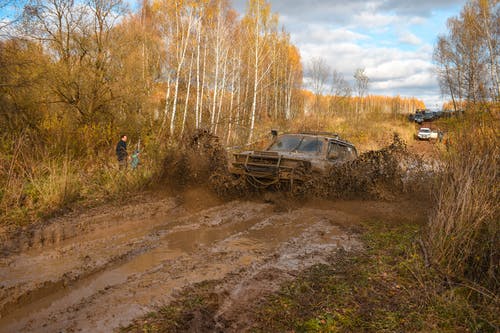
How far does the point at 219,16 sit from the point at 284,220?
18274 millimetres

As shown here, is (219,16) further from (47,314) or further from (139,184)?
(47,314)

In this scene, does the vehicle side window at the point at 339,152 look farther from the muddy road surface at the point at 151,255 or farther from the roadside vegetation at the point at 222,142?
the roadside vegetation at the point at 222,142

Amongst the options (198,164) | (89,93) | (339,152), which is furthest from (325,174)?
(89,93)

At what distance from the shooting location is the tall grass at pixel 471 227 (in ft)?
13.7

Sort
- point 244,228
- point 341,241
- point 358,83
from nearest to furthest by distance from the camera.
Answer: point 341,241 → point 244,228 → point 358,83

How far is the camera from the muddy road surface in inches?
129

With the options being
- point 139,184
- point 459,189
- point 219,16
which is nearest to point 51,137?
point 139,184

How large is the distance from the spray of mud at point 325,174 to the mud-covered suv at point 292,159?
210mm

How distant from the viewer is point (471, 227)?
167 inches

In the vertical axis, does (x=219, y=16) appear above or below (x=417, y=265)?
above

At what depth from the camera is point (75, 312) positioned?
3150mm

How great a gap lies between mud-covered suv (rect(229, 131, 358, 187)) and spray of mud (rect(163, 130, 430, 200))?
210 mm

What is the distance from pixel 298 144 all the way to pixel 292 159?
132cm

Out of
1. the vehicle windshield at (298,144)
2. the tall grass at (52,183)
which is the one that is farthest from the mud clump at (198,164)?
the vehicle windshield at (298,144)
